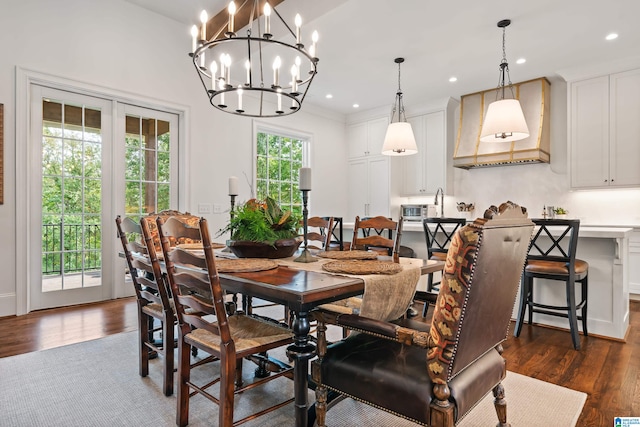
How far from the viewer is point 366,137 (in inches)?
264

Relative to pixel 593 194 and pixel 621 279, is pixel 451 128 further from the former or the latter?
pixel 621 279

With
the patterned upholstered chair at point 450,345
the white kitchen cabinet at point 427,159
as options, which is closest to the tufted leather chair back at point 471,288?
the patterned upholstered chair at point 450,345

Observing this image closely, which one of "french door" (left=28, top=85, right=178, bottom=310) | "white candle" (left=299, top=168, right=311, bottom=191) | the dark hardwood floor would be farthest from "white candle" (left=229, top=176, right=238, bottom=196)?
"french door" (left=28, top=85, right=178, bottom=310)

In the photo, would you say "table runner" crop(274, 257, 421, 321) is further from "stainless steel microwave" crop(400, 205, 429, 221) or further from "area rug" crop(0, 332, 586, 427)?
"stainless steel microwave" crop(400, 205, 429, 221)

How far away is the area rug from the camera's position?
1.72 meters

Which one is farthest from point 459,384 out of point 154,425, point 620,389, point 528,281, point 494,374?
point 528,281

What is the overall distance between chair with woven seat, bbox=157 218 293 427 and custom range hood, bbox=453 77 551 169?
183 inches

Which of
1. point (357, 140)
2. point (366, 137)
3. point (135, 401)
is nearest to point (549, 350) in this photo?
point (135, 401)

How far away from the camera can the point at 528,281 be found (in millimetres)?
2967

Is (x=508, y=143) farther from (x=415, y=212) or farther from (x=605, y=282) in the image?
(x=605, y=282)

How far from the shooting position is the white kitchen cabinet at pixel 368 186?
643 cm

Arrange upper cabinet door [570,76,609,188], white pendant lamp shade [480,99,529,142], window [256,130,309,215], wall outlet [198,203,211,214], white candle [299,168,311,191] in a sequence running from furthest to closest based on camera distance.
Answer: window [256,130,309,215] → wall outlet [198,203,211,214] → upper cabinet door [570,76,609,188] → white pendant lamp shade [480,99,529,142] → white candle [299,168,311,191]

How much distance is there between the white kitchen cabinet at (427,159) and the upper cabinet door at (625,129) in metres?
2.16

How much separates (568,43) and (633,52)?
94cm
